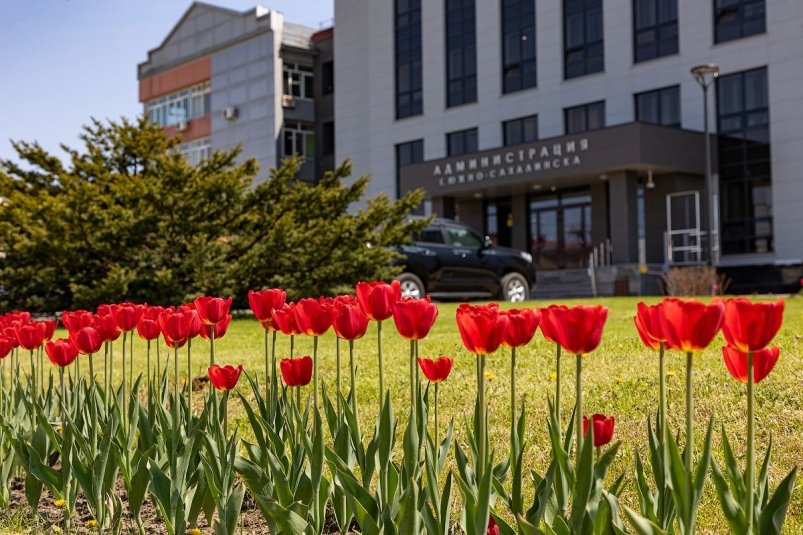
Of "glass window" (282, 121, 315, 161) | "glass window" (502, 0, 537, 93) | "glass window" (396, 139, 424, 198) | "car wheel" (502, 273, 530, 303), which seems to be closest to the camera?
"car wheel" (502, 273, 530, 303)

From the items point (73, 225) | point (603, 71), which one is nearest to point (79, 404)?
point (73, 225)

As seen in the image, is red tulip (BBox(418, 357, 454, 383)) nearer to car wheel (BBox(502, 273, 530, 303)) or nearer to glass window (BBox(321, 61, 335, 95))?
car wheel (BBox(502, 273, 530, 303))

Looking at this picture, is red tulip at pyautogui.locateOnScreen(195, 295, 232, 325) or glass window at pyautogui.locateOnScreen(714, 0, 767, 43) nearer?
red tulip at pyautogui.locateOnScreen(195, 295, 232, 325)

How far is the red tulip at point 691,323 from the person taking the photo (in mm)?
1850

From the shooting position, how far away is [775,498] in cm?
195

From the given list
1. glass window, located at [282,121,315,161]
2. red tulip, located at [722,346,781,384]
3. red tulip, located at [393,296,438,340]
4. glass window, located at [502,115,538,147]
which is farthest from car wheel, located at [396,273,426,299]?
glass window, located at [282,121,315,161]

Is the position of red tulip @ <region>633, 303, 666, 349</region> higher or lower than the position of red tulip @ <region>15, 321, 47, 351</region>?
higher

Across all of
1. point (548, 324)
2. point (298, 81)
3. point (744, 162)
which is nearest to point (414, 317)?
point (548, 324)

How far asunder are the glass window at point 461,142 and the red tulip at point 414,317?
121ft

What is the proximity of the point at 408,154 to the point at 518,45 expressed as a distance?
306 inches

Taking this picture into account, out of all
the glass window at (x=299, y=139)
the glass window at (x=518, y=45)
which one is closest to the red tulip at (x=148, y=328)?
the glass window at (x=518, y=45)

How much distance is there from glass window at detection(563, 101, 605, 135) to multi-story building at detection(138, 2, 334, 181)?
1774 cm

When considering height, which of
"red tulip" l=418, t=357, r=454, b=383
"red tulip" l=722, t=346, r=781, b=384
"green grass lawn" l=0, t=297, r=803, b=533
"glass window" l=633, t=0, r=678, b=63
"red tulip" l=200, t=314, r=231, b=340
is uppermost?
"glass window" l=633, t=0, r=678, b=63

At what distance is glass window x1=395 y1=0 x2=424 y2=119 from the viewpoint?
137 feet
